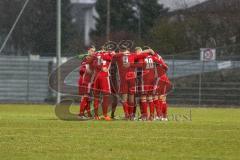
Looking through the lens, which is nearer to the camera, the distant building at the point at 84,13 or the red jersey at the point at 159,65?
the red jersey at the point at 159,65

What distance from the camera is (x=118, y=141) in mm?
14305

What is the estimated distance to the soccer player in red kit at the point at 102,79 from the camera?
2119cm

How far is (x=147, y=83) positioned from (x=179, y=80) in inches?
715

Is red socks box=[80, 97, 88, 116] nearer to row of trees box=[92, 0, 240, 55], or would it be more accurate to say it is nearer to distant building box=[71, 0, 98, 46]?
row of trees box=[92, 0, 240, 55]

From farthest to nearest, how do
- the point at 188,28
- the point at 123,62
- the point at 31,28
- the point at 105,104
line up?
the point at 31,28, the point at 188,28, the point at 105,104, the point at 123,62

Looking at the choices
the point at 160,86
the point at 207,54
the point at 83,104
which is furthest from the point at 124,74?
the point at 207,54

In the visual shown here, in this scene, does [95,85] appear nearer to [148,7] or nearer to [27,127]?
[27,127]

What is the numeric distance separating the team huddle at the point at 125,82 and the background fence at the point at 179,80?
16827 millimetres

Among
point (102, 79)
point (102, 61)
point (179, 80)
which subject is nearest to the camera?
point (102, 61)

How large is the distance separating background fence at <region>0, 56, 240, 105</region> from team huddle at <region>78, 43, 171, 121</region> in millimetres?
16827

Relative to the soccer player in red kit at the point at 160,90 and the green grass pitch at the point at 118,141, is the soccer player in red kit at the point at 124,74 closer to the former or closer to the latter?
the soccer player in red kit at the point at 160,90

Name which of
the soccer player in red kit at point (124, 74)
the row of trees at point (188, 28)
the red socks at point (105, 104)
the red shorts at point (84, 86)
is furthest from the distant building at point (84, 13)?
the red socks at point (105, 104)

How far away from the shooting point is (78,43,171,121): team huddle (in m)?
21.3

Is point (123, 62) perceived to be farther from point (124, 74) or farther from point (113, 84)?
point (113, 84)
